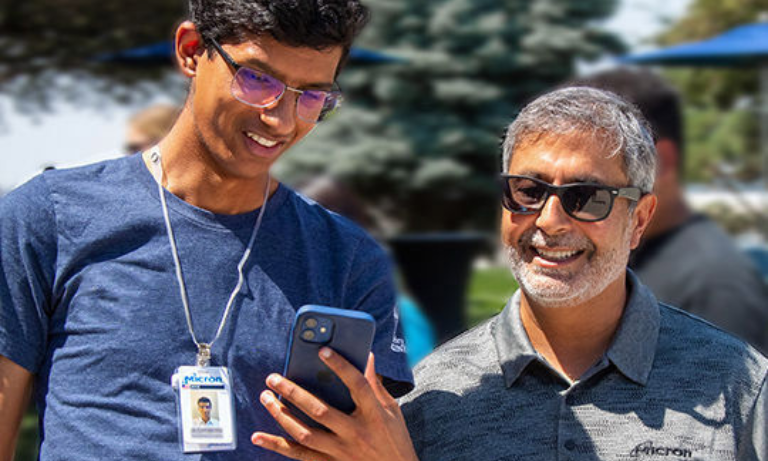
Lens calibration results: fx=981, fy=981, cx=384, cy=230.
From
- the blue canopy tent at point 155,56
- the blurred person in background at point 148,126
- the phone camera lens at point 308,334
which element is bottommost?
the phone camera lens at point 308,334

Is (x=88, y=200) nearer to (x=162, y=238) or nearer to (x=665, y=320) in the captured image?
(x=162, y=238)

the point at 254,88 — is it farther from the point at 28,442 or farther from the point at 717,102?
the point at 717,102

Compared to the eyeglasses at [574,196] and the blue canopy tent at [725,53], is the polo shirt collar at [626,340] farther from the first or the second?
the blue canopy tent at [725,53]

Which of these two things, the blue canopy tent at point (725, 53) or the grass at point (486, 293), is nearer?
the blue canopy tent at point (725, 53)

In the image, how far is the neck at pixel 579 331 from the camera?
218 centimetres

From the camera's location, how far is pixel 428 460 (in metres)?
2.15

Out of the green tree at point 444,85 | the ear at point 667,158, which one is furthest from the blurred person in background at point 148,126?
the green tree at point 444,85

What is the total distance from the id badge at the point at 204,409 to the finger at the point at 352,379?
0.79 ft

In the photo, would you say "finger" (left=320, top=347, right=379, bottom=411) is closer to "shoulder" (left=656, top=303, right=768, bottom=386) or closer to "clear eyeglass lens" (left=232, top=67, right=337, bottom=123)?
"clear eyeglass lens" (left=232, top=67, right=337, bottom=123)

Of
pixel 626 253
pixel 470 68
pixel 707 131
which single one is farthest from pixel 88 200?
pixel 707 131

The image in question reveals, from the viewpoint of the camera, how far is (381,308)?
79.0 inches

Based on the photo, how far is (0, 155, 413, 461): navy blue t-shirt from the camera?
182cm

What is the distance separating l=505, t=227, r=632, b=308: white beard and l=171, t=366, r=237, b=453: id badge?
0.70 m

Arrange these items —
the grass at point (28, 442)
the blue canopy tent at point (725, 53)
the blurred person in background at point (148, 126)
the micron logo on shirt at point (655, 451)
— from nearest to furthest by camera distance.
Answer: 1. the micron logo on shirt at point (655, 451)
2. the blurred person in background at point (148, 126)
3. the grass at point (28, 442)
4. the blue canopy tent at point (725, 53)
